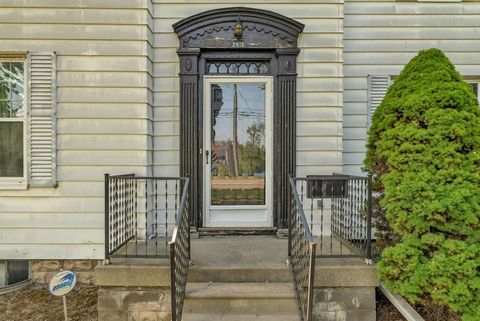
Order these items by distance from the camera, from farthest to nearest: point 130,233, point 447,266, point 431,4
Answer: point 431,4 → point 130,233 → point 447,266

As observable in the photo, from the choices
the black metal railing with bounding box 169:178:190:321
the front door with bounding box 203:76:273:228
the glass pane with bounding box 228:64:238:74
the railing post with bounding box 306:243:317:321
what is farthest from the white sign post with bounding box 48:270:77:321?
the glass pane with bounding box 228:64:238:74

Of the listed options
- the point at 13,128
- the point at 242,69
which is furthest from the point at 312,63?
the point at 13,128

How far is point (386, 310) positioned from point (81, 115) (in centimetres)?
382

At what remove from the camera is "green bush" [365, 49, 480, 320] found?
2398mm

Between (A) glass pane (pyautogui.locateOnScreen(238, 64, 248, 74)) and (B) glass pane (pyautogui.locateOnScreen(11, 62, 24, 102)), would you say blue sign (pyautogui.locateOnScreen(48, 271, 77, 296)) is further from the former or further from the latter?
(A) glass pane (pyautogui.locateOnScreen(238, 64, 248, 74))

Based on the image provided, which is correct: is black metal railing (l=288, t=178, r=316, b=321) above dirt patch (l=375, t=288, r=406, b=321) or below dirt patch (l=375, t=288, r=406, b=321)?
above

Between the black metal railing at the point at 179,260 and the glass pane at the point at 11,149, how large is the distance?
2.20m

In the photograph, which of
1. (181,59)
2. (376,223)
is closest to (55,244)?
(181,59)

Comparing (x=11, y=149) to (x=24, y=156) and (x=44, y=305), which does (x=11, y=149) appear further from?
(x=44, y=305)

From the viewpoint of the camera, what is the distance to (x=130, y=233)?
3535 mm

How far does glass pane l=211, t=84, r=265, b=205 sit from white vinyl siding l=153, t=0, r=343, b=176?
0.51m

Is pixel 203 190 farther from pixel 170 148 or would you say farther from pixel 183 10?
pixel 183 10

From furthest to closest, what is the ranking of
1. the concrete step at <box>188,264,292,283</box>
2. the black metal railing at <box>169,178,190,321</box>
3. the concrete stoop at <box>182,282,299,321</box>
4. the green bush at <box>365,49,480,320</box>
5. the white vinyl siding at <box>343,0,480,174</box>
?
1. the white vinyl siding at <box>343,0,480,174</box>
2. the concrete step at <box>188,264,292,283</box>
3. the concrete stoop at <box>182,282,299,321</box>
4. the green bush at <box>365,49,480,320</box>
5. the black metal railing at <box>169,178,190,321</box>

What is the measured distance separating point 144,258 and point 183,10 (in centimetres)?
297
